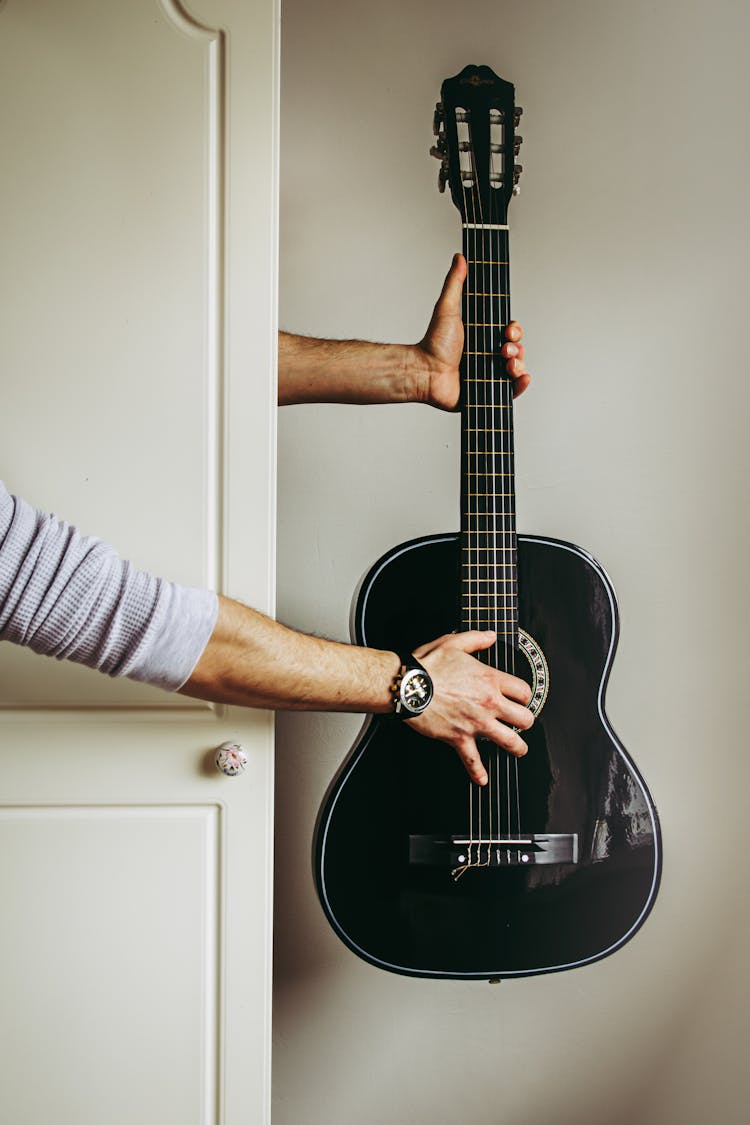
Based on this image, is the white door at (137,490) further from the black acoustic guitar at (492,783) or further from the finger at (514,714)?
the finger at (514,714)

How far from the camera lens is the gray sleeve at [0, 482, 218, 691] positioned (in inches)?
Answer: 33.3

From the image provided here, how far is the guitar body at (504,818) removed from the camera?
3.97 ft

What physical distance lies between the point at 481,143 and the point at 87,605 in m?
0.97

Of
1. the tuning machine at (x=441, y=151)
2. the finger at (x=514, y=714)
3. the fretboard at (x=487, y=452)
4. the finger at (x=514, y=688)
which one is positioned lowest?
the finger at (x=514, y=714)

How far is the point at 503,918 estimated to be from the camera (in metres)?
1.22

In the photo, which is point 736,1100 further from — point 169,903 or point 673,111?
point 673,111

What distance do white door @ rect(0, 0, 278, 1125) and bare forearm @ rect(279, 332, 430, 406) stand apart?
329 mm

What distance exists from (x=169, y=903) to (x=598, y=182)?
1450 millimetres

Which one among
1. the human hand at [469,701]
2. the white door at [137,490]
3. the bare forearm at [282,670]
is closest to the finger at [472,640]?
the human hand at [469,701]

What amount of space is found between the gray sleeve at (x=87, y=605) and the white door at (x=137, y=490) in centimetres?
16

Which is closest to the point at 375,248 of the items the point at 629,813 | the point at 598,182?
the point at 598,182

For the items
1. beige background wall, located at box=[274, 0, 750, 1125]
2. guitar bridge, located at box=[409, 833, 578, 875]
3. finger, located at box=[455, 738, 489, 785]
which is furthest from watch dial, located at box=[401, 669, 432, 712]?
beige background wall, located at box=[274, 0, 750, 1125]

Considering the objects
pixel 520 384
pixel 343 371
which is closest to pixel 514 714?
pixel 520 384

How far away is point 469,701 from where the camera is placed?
1138 millimetres
